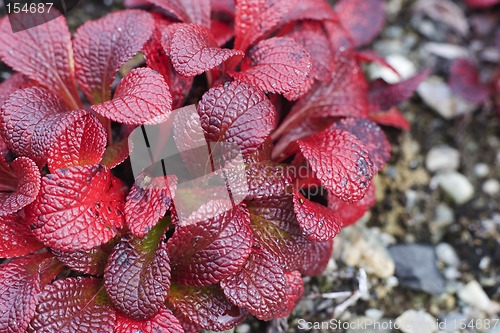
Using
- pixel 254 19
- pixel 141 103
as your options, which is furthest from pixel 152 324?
pixel 254 19

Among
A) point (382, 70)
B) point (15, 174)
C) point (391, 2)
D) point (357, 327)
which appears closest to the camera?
point (15, 174)

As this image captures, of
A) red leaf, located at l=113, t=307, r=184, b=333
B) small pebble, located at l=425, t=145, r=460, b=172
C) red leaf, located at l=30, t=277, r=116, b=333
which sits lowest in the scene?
small pebble, located at l=425, t=145, r=460, b=172

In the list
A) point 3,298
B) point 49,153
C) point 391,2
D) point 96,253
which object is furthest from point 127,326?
point 391,2

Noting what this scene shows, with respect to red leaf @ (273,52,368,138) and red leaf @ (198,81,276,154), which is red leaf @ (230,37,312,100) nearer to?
red leaf @ (198,81,276,154)

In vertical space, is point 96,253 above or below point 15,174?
below

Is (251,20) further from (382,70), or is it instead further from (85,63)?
(382,70)

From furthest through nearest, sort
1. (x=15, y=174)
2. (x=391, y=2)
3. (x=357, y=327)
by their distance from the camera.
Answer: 1. (x=391, y=2)
2. (x=357, y=327)
3. (x=15, y=174)

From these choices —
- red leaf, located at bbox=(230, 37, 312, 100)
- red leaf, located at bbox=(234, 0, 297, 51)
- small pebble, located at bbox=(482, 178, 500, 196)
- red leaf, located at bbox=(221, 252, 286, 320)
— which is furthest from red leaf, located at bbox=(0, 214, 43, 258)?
small pebble, located at bbox=(482, 178, 500, 196)

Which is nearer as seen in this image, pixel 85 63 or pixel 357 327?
pixel 85 63
